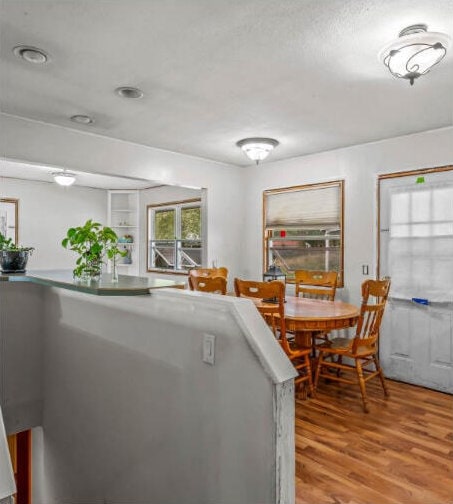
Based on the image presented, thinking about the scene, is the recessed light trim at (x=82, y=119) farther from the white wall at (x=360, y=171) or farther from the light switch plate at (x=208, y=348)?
the light switch plate at (x=208, y=348)

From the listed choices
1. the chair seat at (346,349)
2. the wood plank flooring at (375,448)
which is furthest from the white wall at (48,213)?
the wood plank flooring at (375,448)

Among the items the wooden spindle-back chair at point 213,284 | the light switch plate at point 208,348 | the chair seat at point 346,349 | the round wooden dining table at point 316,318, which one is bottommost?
the chair seat at point 346,349

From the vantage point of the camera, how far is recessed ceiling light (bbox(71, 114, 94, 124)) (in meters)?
Answer: 3.27

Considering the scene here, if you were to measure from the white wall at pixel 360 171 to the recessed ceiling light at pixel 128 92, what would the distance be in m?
2.34

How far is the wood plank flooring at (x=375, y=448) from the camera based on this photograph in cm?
205

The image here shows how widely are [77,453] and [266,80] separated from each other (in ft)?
9.17

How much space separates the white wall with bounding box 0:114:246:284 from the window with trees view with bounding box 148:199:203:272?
3.52 ft

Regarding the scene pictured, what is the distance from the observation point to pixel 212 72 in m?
2.43

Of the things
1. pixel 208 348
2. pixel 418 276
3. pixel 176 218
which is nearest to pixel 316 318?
pixel 418 276

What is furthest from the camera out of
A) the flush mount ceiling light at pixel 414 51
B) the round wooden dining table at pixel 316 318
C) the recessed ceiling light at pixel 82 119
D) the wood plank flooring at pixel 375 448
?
the recessed ceiling light at pixel 82 119

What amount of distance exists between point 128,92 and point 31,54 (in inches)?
27.3

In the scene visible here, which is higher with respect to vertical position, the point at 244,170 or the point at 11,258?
the point at 244,170

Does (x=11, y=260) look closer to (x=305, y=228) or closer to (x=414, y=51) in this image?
(x=414, y=51)

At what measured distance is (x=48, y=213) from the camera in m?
6.42
